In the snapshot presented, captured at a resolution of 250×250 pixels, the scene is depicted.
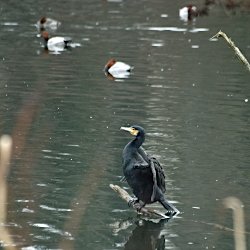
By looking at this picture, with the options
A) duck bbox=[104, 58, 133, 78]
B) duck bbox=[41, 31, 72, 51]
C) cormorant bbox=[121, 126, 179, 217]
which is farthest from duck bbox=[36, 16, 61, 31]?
cormorant bbox=[121, 126, 179, 217]

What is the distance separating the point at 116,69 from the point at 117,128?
5.95 metres

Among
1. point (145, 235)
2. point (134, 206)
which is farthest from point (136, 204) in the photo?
point (145, 235)

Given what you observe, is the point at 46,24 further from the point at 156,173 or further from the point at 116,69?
the point at 156,173

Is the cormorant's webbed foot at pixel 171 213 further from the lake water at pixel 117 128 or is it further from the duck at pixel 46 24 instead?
the duck at pixel 46 24

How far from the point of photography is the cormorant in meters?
Answer: 11.4

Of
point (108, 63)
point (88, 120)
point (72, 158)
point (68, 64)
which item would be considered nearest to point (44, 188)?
point (72, 158)

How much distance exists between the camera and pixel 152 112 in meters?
17.9

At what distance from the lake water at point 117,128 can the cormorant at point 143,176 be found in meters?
0.25

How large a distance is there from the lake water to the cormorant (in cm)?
25

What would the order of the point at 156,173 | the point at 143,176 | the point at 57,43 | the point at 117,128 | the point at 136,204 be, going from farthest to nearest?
the point at 57,43 → the point at 117,128 → the point at 136,204 → the point at 143,176 → the point at 156,173

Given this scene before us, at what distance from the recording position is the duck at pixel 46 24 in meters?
29.5

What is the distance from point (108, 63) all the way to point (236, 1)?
47.7 feet

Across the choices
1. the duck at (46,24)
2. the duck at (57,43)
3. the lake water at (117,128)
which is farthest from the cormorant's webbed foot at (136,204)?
the duck at (46,24)

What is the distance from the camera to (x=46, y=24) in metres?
29.7
